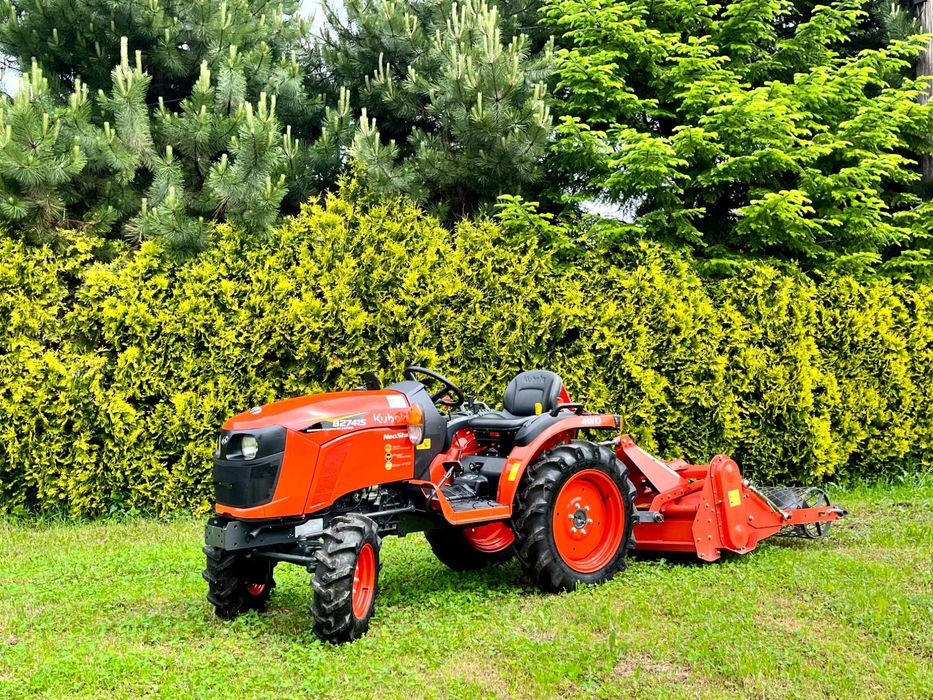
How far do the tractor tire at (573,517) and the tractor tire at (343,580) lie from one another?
1137mm

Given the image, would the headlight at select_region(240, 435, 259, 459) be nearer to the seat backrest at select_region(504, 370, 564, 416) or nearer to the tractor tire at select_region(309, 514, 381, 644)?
the tractor tire at select_region(309, 514, 381, 644)

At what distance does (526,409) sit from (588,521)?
0.89 meters

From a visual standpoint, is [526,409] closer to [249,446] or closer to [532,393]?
[532,393]

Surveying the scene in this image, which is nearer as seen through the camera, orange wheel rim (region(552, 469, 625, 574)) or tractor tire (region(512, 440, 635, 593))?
tractor tire (region(512, 440, 635, 593))

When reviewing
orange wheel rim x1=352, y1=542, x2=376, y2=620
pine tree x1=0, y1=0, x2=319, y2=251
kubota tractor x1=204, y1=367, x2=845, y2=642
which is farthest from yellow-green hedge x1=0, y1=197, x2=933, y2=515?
orange wheel rim x1=352, y1=542, x2=376, y2=620

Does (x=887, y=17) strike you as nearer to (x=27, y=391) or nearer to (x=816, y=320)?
(x=816, y=320)

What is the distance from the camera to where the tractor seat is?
18.6ft

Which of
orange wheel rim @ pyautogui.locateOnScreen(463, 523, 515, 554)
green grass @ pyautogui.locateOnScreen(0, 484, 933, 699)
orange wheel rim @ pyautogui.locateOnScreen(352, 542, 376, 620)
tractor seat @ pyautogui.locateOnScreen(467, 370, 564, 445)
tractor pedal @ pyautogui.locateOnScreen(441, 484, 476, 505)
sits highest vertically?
Result: tractor seat @ pyautogui.locateOnScreen(467, 370, 564, 445)

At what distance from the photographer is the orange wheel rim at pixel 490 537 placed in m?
6.02

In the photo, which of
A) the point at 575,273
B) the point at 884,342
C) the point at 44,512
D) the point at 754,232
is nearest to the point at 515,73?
the point at 575,273

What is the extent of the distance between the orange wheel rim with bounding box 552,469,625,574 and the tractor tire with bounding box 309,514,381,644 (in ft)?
4.63

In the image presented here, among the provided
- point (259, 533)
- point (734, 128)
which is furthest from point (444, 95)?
point (259, 533)

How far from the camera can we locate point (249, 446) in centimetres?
454

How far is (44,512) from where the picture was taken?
7930mm
